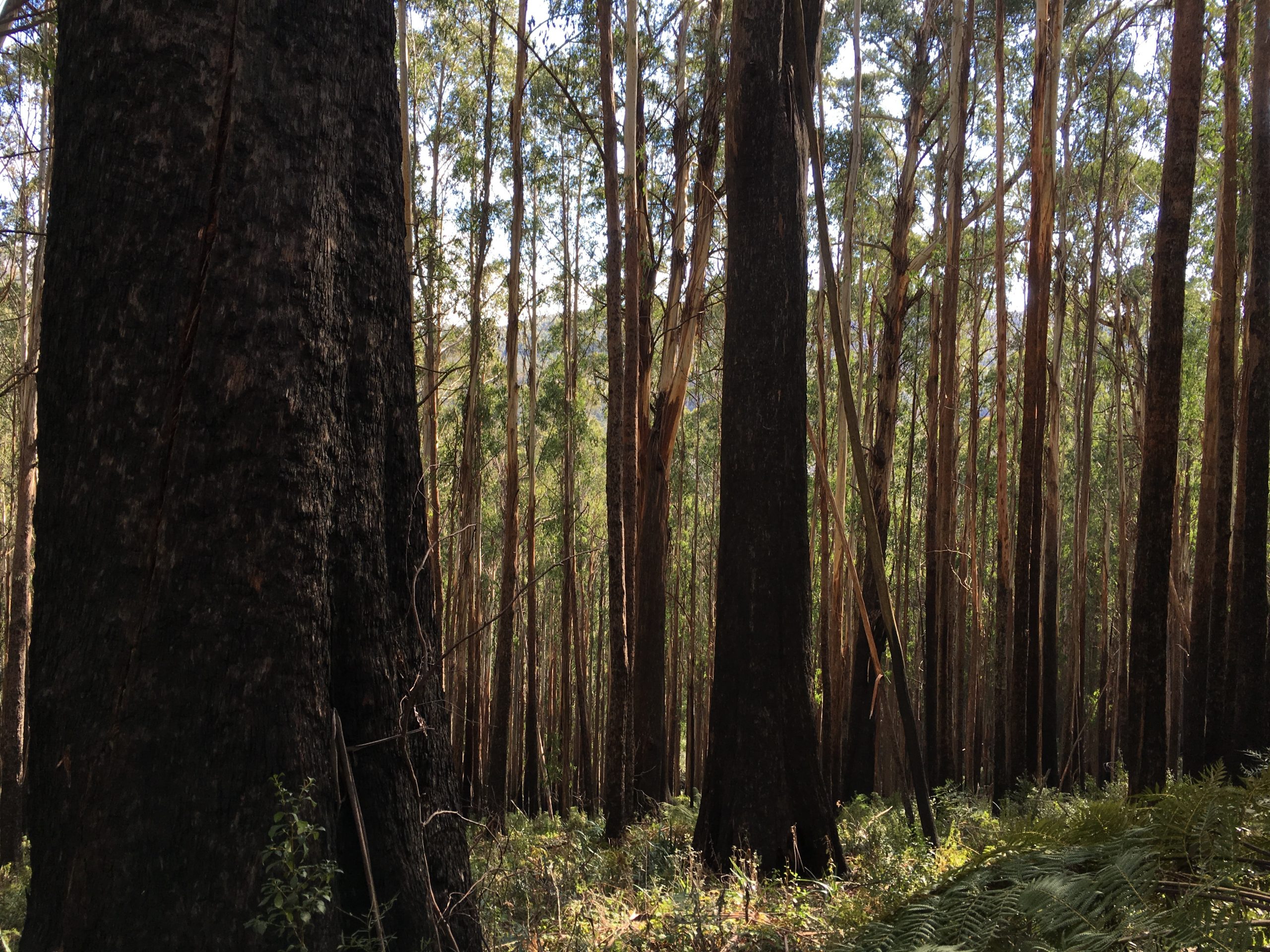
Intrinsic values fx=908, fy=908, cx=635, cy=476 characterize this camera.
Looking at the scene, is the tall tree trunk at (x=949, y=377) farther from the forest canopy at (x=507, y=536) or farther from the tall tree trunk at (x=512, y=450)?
the tall tree trunk at (x=512, y=450)

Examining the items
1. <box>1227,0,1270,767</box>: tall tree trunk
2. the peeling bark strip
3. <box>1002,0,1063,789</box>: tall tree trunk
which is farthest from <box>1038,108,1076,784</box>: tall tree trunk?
the peeling bark strip

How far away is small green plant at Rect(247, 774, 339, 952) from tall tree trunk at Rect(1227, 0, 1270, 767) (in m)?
8.30

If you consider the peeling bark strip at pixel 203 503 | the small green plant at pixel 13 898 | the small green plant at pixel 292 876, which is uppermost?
the peeling bark strip at pixel 203 503

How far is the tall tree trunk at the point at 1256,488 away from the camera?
8.01 meters

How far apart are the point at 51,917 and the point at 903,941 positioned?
1.69 meters

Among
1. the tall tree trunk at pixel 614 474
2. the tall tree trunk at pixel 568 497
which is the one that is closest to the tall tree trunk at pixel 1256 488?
the tall tree trunk at pixel 614 474

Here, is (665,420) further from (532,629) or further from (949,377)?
(532,629)

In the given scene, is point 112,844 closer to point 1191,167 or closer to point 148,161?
point 148,161

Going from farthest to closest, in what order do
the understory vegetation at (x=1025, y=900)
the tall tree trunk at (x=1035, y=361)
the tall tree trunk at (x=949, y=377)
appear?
the tall tree trunk at (x=949, y=377)
the tall tree trunk at (x=1035, y=361)
the understory vegetation at (x=1025, y=900)

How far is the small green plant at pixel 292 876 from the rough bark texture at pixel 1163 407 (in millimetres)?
5458

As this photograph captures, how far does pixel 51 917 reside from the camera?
5.99 ft

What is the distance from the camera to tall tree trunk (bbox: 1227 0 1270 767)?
8008mm

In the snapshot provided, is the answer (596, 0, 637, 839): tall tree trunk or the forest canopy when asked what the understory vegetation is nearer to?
the forest canopy

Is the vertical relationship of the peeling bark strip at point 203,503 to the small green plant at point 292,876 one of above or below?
above
